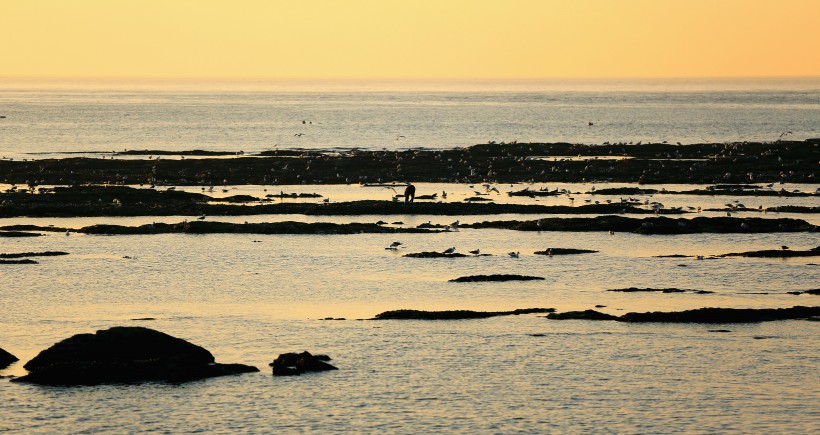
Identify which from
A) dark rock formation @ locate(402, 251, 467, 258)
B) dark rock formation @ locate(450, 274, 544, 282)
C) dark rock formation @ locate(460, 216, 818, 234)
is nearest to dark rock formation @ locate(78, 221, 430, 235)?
dark rock formation @ locate(460, 216, 818, 234)

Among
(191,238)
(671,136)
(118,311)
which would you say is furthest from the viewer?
(671,136)

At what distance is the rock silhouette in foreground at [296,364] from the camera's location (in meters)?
33.0

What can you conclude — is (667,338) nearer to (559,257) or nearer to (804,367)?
(804,367)

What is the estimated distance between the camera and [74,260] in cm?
5284

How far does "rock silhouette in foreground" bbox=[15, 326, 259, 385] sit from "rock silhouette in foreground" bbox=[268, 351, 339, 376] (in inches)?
79.4

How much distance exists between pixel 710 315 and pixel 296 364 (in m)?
14.0

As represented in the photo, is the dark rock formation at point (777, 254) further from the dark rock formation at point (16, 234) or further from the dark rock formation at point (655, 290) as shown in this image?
the dark rock formation at point (16, 234)

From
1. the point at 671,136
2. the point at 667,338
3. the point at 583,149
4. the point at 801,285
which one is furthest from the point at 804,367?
the point at 671,136

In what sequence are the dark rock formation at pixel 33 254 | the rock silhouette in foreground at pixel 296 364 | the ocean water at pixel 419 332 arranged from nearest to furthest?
the ocean water at pixel 419 332
the rock silhouette in foreground at pixel 296 364
the dark rock formation at pixel 33 254

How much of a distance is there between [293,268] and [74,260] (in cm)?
921

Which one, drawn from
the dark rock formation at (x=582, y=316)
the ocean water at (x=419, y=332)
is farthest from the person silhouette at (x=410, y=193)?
the dark rock formation at (x=582, y=316)

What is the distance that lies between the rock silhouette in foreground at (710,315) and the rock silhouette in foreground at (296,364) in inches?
377

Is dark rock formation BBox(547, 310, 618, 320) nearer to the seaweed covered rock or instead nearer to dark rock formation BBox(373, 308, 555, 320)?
the seaweed covered rock

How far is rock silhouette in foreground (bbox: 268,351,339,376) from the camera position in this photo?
108ft
